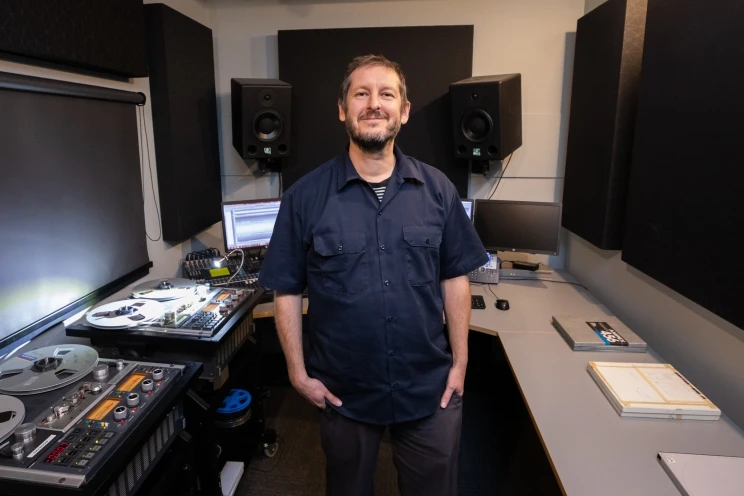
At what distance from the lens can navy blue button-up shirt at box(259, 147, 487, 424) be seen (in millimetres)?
1390

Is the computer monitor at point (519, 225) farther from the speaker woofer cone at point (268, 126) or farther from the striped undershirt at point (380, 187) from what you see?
the striped undershirt at point (380, 187)

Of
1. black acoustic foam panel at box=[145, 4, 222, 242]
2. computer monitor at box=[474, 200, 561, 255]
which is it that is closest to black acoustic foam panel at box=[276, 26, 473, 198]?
computer monitor at box=[474, 200, 561, 255]

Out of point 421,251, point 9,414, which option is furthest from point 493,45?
point 9,414

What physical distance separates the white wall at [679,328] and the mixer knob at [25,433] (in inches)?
77.4

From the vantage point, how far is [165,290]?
1.97m

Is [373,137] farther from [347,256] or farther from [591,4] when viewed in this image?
[591,4]

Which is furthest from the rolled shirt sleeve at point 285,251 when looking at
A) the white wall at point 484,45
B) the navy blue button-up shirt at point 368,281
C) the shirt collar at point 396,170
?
the white wall at point 484,45

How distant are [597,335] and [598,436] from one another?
656 millimetres

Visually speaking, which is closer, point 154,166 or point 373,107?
point 373,107

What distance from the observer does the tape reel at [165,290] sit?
1911 mm

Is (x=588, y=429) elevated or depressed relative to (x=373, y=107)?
depressed

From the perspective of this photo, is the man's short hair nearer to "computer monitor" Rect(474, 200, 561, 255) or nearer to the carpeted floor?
"computer monitor" Rect(474, 200, 561, 255)

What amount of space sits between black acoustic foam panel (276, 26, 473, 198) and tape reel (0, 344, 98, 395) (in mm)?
1999

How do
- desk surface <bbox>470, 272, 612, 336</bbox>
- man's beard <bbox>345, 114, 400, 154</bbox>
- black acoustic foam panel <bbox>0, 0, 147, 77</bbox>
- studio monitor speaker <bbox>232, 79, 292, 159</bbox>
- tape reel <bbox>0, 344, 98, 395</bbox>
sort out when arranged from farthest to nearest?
studio monitor speaker <bbox>232, 79, 292, 159</bbox> → desk surface <bbox>470, 272, 612, 336</bbox> → black acoustic foam panel <bbox>0, 0, 147, 77</bbox> → man's beard <bbox>345, 114, 400, 154</bbox> → tape reel <bbox>0, 344, 98, 395</bbox>
